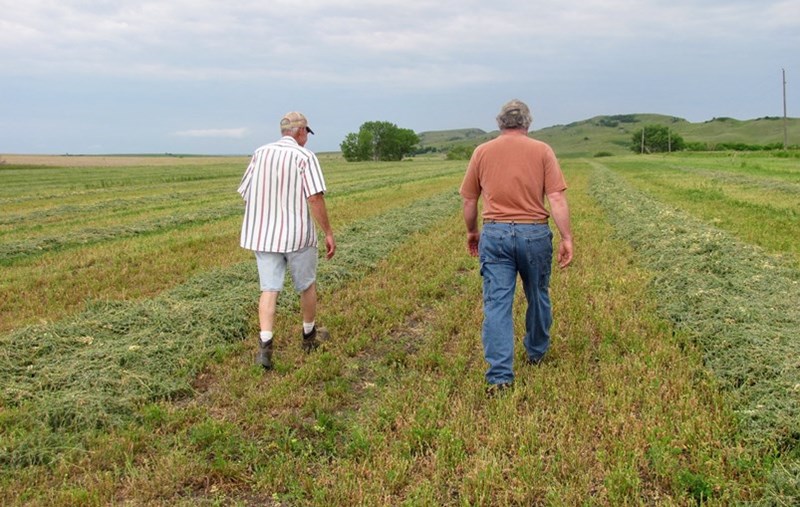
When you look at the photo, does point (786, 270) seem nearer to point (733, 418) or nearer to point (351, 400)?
point (733, 418)

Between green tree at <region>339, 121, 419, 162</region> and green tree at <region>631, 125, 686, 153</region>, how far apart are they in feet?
156

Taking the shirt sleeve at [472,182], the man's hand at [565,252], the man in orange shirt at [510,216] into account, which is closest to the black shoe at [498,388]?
the man in orange shirt at [510,216]

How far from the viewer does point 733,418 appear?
3.99 metres

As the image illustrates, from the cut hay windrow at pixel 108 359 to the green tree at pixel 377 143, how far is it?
3989 inches

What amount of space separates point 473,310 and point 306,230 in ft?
8.55

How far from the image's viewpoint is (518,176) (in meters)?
4.57

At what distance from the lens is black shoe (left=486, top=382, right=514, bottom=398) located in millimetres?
4590

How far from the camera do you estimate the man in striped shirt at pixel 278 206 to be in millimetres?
5277

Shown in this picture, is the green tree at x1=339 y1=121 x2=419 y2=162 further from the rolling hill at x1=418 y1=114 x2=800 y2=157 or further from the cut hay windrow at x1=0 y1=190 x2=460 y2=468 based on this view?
the cut hay windrow at x1=0 y1=190 x2=460 y2=468

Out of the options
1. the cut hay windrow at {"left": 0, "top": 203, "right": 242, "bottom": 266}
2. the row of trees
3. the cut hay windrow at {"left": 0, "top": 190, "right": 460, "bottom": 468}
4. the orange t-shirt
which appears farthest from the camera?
the row of trees

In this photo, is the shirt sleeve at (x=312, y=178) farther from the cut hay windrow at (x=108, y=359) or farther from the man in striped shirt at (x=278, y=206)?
the cut hay windrow at (x=108, y=359)

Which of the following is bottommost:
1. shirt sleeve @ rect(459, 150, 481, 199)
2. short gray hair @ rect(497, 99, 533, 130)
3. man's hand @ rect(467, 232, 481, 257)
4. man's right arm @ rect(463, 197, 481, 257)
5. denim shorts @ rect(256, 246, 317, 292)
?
denim shorts @ rect(256, 246, 317, 292)

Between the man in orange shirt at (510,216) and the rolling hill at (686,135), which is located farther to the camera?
the rolling hill at (686,135)

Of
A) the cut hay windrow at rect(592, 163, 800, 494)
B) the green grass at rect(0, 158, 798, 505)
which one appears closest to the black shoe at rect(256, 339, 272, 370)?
the green grass at rect(0, 158, 798, 505)
